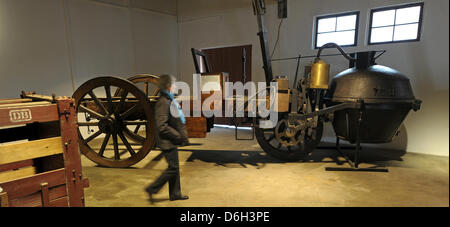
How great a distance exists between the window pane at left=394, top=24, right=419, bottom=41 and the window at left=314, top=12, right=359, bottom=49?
71 centimetres

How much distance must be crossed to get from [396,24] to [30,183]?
6.03 m

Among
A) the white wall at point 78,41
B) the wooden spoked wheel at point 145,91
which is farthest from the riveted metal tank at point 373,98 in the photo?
the white wall at point 78,41

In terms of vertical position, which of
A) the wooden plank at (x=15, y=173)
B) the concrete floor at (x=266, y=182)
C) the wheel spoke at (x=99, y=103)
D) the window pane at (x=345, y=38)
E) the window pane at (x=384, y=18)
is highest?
the window pane at (x=384, y=18)

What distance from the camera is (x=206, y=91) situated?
373cm

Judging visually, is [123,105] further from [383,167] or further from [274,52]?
[383,167]

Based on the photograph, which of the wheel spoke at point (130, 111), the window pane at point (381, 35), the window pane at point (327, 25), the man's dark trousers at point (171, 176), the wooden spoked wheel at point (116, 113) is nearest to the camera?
the man's dark trousers at point (171, 176)

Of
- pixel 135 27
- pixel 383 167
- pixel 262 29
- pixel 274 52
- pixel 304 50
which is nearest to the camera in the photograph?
pixel 383 167

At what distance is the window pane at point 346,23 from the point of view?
16.8 ft

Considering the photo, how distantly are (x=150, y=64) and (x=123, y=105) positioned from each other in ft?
11.3

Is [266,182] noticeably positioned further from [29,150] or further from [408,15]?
[408,15]

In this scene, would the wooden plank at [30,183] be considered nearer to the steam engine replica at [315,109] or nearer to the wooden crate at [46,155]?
the wooden crate at [46,155]

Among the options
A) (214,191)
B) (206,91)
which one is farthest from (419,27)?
(214,191)

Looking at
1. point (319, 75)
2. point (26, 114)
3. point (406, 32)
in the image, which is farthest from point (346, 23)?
point (26, 114)
